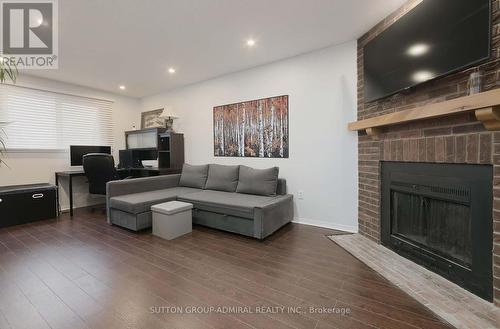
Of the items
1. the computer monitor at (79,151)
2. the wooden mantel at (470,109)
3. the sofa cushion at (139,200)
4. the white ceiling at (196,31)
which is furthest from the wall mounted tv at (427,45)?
the computer monitor at (79,151)

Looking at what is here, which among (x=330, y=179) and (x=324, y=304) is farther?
(x=330, y=179)

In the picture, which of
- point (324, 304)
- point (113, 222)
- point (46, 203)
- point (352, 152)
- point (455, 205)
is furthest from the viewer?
point (46, 203)

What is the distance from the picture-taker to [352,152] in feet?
9.79

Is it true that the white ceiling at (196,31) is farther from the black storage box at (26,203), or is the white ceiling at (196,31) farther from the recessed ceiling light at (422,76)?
the black storage box at (26,203)

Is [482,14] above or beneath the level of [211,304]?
above

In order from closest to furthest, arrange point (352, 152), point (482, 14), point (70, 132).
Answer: point (482, 14), point (352, 152), point (70, 132)

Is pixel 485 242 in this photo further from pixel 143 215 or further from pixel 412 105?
pixel 143 215

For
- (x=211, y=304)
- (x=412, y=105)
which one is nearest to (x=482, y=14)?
(x=412, y=105)

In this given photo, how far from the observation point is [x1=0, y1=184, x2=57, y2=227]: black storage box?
3424 mm

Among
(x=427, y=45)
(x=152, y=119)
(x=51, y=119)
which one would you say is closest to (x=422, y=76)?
(x=427, y=45)

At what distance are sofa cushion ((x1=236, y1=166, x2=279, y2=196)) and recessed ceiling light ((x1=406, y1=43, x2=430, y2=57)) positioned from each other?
77.9 inches

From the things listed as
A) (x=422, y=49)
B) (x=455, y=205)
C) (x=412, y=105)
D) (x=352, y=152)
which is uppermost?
(x=422, y=49)

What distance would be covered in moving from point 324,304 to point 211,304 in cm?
79

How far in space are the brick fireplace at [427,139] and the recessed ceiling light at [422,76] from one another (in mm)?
99
